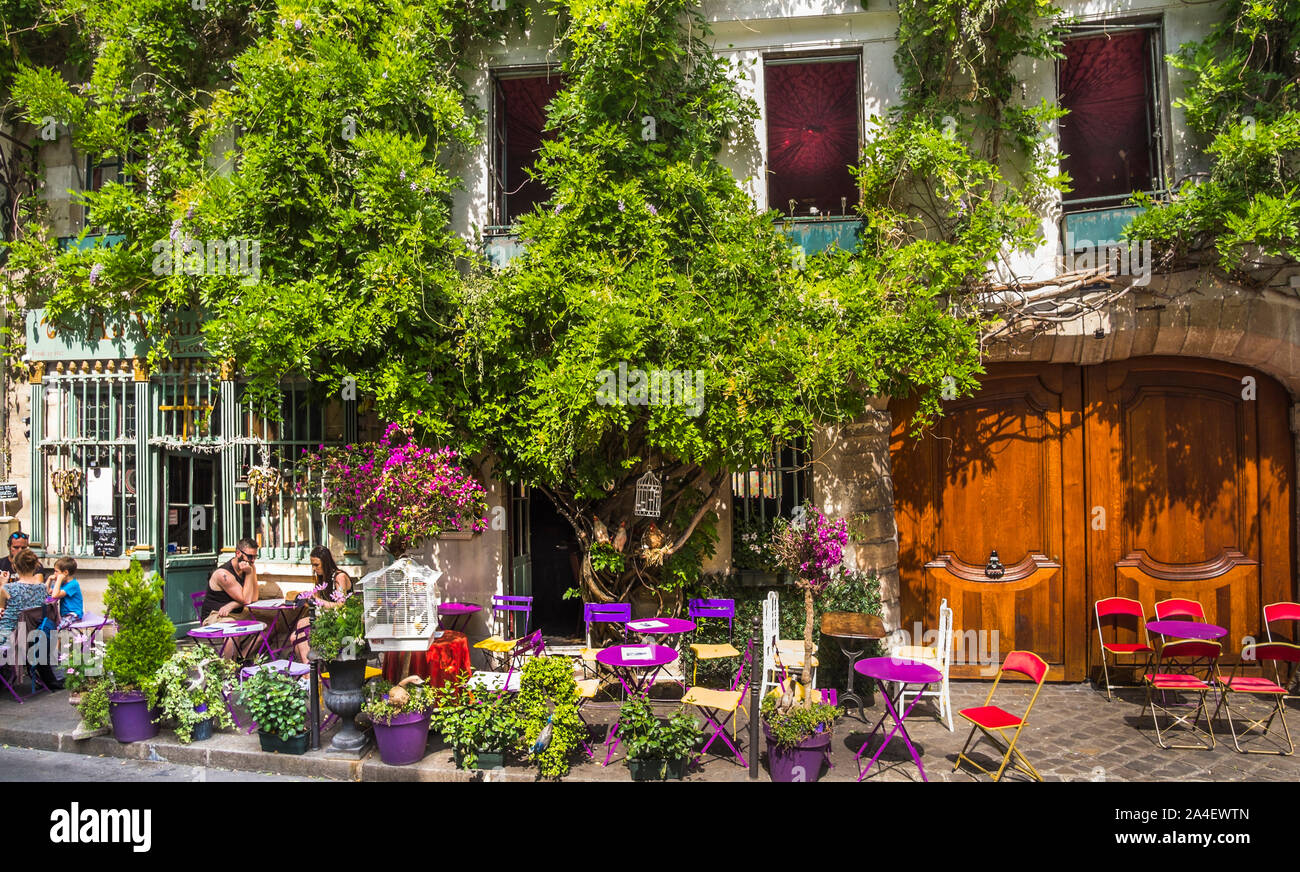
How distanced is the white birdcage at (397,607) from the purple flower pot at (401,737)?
0.62 meters

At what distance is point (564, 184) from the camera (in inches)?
310

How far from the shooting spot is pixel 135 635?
6766 millimetres

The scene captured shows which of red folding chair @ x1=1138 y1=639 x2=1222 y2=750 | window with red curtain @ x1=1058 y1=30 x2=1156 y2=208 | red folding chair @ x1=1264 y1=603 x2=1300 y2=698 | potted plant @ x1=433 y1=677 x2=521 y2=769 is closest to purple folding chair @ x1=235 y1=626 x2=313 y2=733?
potted plant @ x1=433 y1=677 x2=521 y2=769

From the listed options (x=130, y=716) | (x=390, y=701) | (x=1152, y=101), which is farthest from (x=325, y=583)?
(x=1152, y=101)

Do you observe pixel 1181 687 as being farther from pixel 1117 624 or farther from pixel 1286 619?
pixel 1286 619

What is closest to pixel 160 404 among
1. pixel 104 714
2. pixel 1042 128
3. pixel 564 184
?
pixel 104 714

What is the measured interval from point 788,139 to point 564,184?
2.90 metres

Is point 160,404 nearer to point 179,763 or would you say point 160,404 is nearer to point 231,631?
point 231,631

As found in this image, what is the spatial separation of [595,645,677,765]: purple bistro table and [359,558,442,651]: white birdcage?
1554mm

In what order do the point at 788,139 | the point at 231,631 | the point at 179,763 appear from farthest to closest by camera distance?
the point at 788,139 → the point at 231,631 → the point at 179,763

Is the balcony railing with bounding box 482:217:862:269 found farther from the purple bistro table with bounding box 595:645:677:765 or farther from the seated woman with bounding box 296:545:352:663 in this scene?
the purple bistro table with bounding box 595:645:677:765

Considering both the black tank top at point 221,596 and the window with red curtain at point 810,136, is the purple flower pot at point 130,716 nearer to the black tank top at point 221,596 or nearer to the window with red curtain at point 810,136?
the black tank top at point 221,596

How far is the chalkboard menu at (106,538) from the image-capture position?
990 cm

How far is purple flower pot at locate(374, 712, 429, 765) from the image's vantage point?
243 inches
